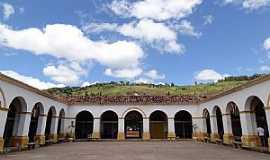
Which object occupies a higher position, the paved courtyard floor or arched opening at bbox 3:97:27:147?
arched opening at bbox 3:97:27:147

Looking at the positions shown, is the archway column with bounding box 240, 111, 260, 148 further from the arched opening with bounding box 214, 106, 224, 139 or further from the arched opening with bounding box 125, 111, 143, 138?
the arched opening with bounding box 125, 111, 143, 138

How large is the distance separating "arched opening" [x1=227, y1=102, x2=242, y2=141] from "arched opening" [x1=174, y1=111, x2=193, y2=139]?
646 centimetres

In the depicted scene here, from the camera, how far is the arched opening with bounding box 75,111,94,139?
23.7 metres

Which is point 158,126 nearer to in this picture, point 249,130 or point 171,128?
point 171,128

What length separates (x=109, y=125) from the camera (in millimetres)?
24109

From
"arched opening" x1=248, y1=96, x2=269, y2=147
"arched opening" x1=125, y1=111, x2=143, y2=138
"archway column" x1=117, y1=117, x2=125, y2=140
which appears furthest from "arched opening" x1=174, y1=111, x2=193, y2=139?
"arched opening" x1=248, y1=96, x2=269, y2=147

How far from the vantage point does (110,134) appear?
23984 mm

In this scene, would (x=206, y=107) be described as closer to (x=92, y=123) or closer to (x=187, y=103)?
(x=187, y=103)

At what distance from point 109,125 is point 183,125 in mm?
7123

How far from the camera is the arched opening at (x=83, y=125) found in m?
23.7

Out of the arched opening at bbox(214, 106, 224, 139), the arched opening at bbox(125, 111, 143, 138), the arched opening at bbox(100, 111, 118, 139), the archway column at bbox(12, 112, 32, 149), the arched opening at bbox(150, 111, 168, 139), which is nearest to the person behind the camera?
the archway column at bbox(12, 112, 32, 149)

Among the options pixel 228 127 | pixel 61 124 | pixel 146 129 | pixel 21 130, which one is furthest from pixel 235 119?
pixel 61 124

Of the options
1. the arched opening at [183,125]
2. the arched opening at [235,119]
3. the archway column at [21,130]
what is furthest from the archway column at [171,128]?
the archway column at [21,130]

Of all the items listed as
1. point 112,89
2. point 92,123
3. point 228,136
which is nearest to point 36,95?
point 92,123
